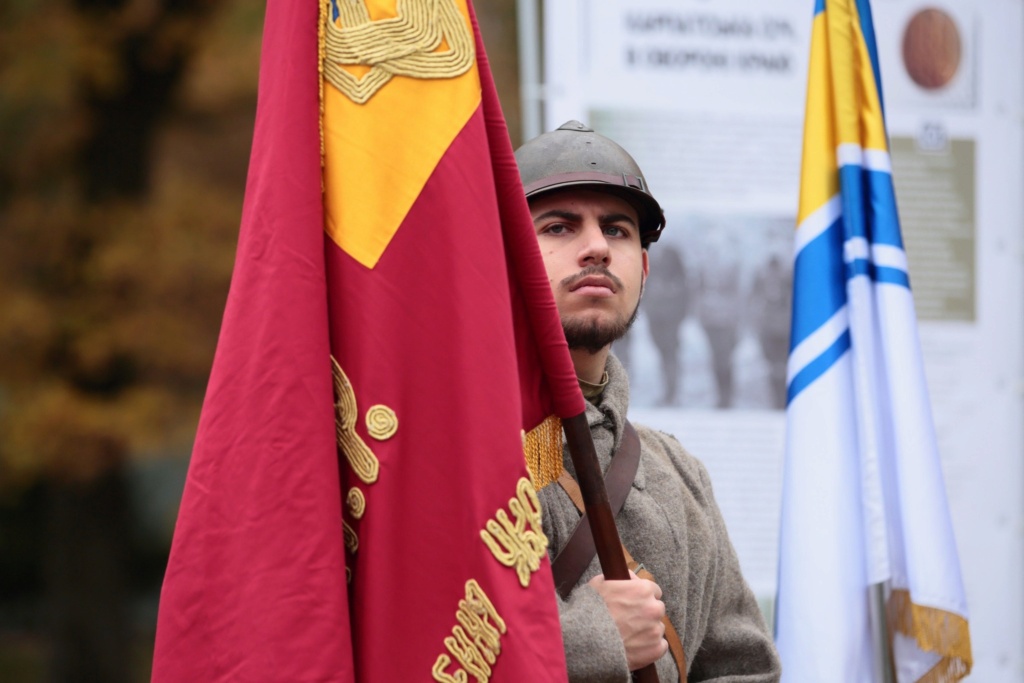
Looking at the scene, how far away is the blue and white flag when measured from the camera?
154 inches

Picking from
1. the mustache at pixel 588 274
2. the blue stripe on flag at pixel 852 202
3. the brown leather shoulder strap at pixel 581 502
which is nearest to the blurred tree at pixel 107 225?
the blue stripe on flag at pixel 852 202

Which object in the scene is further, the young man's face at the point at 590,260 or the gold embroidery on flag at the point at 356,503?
the young man's face at the point at 590,260

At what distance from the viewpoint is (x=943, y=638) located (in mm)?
3848

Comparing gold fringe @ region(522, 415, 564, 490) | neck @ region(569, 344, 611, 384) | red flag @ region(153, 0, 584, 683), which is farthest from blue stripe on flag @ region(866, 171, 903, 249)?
red flag @ region(153, 0, 584, 683)

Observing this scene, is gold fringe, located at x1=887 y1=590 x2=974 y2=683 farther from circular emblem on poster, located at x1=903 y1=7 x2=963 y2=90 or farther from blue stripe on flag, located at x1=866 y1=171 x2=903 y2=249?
circular emblem on poster, located at x1=903 y1=7 x2=963 y2=90

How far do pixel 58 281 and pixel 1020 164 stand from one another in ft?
21.1

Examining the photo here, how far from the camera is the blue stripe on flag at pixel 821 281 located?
163 inches

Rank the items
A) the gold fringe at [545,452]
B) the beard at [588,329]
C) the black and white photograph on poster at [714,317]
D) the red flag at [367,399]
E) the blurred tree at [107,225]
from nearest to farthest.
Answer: the red flag at [367,399] → the gold fringe at [545,452] → the beard at [588,329] → the black and white photograph on poster at [714,317] → the blurred tree at [107,225]

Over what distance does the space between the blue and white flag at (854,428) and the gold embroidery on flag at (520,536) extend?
2.02 m

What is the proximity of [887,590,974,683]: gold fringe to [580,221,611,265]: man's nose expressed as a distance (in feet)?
5.40

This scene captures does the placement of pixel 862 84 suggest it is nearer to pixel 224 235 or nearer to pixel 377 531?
pixel 377 531

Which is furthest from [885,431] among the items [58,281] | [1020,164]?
[58,281]

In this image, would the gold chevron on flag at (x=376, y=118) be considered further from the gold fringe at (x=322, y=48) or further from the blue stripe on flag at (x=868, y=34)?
the blue stripe on flag at (x=868, y=34)

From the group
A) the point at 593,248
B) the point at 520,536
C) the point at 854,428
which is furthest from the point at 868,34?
the point at 520,536
